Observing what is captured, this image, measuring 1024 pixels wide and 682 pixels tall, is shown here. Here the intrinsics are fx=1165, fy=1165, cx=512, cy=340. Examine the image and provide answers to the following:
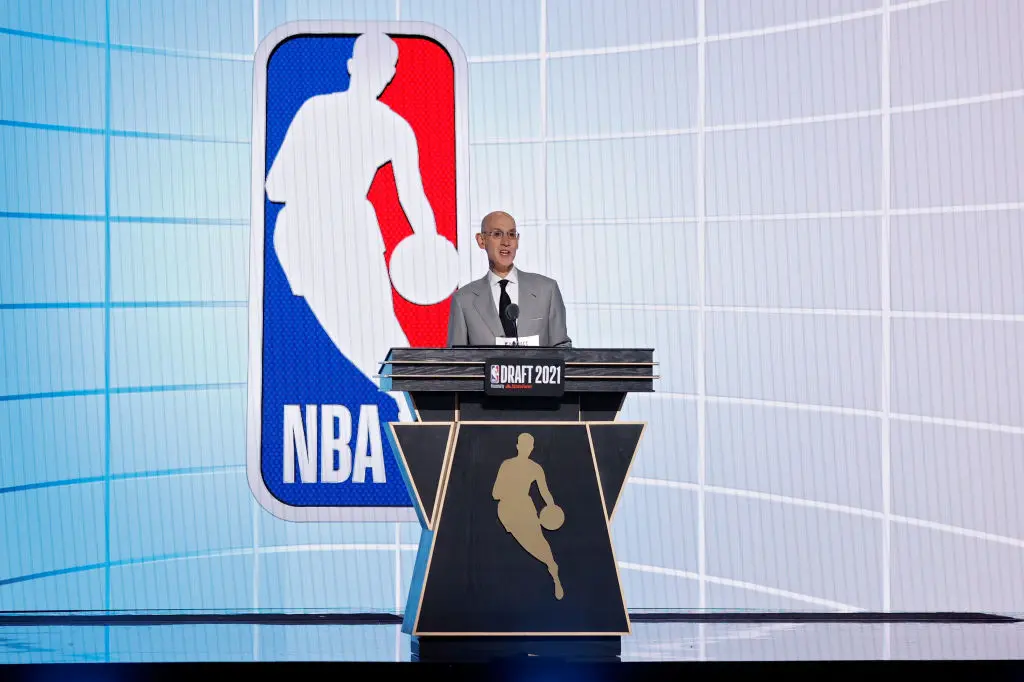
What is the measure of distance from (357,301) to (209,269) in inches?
25.6

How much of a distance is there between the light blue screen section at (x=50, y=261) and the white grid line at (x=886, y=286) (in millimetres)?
3240

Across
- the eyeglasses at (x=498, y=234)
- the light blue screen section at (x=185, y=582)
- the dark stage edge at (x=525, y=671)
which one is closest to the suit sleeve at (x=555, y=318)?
→ the eyeglasses at (x=498, y=234)

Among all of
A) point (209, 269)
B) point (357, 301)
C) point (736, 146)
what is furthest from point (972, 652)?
point (209, 269)

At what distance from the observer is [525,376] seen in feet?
A: 10.4

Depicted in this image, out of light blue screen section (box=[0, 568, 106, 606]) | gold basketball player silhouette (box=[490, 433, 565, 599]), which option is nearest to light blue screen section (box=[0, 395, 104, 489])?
light blue screen section (box=[0, 568, 106, 606])

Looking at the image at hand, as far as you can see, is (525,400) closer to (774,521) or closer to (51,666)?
(51,666)

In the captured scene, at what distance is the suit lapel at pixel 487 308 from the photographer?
371 centimetres

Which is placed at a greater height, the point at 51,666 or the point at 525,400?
the point at 525,400

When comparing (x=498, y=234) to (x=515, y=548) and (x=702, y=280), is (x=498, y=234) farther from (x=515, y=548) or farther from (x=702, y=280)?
(x=702, y=280)

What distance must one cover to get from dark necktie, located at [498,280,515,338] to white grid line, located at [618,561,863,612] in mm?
1635

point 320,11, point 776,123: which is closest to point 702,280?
point 776,123

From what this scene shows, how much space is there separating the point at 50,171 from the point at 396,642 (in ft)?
8.76

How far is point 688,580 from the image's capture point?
16.5 feet

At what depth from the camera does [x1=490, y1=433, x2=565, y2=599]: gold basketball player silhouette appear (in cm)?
313
